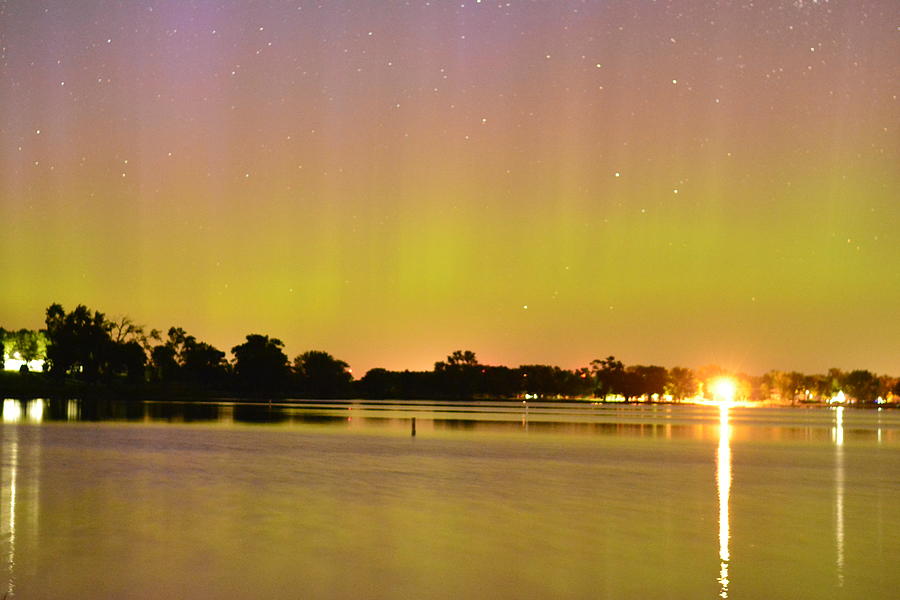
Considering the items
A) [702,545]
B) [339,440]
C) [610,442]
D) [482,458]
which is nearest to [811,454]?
[610,442]

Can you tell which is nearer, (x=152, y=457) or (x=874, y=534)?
(x=874, y=534)

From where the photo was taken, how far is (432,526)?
90.8 ft

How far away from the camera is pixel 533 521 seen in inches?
1142

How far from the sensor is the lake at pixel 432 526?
64.3 feet

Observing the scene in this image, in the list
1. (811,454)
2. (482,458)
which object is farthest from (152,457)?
(811,454)

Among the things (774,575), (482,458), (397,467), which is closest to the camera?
(774,575)

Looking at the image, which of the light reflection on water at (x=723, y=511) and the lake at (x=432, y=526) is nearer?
the lake at (x=432, y=526)

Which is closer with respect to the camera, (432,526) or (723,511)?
(432,526)

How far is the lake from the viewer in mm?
19594

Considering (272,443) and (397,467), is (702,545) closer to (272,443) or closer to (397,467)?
(397,467)

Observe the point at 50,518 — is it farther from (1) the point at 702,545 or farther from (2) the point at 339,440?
(2) the point at 339,440

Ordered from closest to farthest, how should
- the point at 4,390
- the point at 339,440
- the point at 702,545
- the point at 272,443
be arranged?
the point at 702,545
the point at 272,443
the point at 339,440
the point at 4,390

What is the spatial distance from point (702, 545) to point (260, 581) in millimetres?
11693

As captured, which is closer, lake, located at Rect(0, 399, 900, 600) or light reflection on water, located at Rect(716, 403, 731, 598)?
lake, located at Rect(0, 399, 900, 600)
